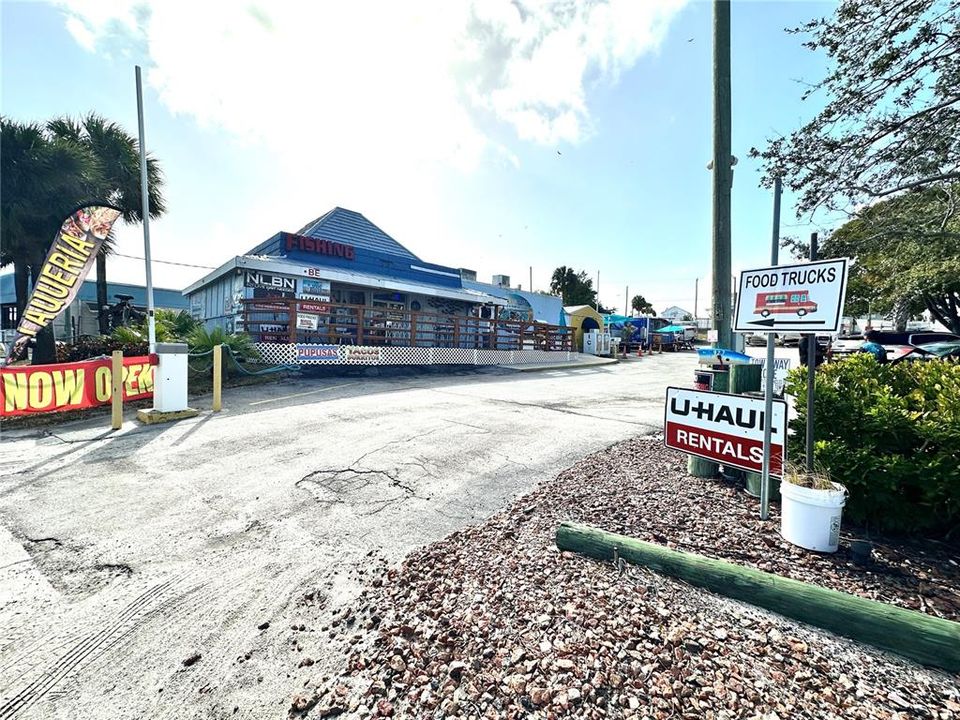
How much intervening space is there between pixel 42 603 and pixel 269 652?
162 cm

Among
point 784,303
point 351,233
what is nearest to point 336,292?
point 351,233

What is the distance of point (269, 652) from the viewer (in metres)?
2.21

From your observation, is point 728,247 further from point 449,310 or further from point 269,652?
point 449,310

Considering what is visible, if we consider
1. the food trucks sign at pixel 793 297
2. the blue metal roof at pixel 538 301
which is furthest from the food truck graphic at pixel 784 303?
the blue metal roof at pixel 538 301

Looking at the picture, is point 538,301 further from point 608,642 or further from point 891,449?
point 608,642

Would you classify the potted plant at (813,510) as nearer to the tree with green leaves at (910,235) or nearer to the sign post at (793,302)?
the sign post at (793,302)

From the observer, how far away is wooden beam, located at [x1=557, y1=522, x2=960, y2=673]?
196cm

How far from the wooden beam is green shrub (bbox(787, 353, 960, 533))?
42.6 inches

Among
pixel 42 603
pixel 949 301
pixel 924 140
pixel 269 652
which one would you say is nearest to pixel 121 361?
pixel 42 603

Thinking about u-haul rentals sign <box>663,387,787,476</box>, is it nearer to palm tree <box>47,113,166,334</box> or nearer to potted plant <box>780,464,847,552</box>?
potted plant <box>780,464,847,552</box>

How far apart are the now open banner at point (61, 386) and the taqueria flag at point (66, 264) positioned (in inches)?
82.8

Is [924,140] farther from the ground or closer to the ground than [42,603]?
farther from the ground

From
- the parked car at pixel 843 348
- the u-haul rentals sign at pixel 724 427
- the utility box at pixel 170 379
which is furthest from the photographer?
the parked car at pixel 843 348

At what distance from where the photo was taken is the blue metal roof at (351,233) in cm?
1750
